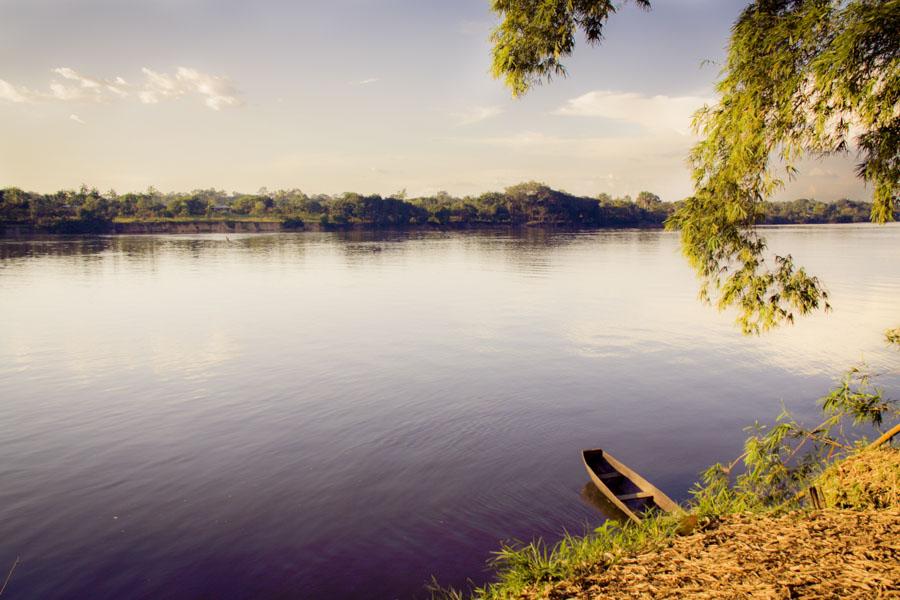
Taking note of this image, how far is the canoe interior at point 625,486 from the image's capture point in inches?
447

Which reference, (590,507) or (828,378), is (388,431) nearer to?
(590,507)

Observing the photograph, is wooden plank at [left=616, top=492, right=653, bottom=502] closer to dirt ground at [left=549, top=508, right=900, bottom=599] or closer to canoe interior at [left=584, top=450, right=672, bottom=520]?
canoe interior at [left=584, top=450, right=672, bottom=520]

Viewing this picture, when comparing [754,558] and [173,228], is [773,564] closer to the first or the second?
[754,558]

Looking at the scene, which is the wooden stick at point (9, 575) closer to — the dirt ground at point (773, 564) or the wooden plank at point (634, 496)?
the dirt ground at point (773, 564)

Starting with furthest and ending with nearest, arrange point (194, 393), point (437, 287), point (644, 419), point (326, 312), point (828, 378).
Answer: point (437, 287) → point (326, 312) → point (828, 378) → point (194, 393) → point (644, 419)

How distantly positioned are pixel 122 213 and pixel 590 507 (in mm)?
198028

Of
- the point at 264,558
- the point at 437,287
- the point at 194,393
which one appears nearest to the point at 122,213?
the point at 437,287

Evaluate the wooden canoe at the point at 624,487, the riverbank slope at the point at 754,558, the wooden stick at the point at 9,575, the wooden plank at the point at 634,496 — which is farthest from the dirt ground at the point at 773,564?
the wooden stick at the point at 9,575

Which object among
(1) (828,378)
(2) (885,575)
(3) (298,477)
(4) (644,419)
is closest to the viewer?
(2) (885,575)

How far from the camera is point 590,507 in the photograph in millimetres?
12266

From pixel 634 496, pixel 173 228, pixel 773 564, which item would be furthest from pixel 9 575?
pixel 173 228

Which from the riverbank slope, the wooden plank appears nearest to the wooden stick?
the riverbank slope

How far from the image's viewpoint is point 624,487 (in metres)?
12.7

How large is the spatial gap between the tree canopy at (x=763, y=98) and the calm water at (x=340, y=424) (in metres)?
6.26
